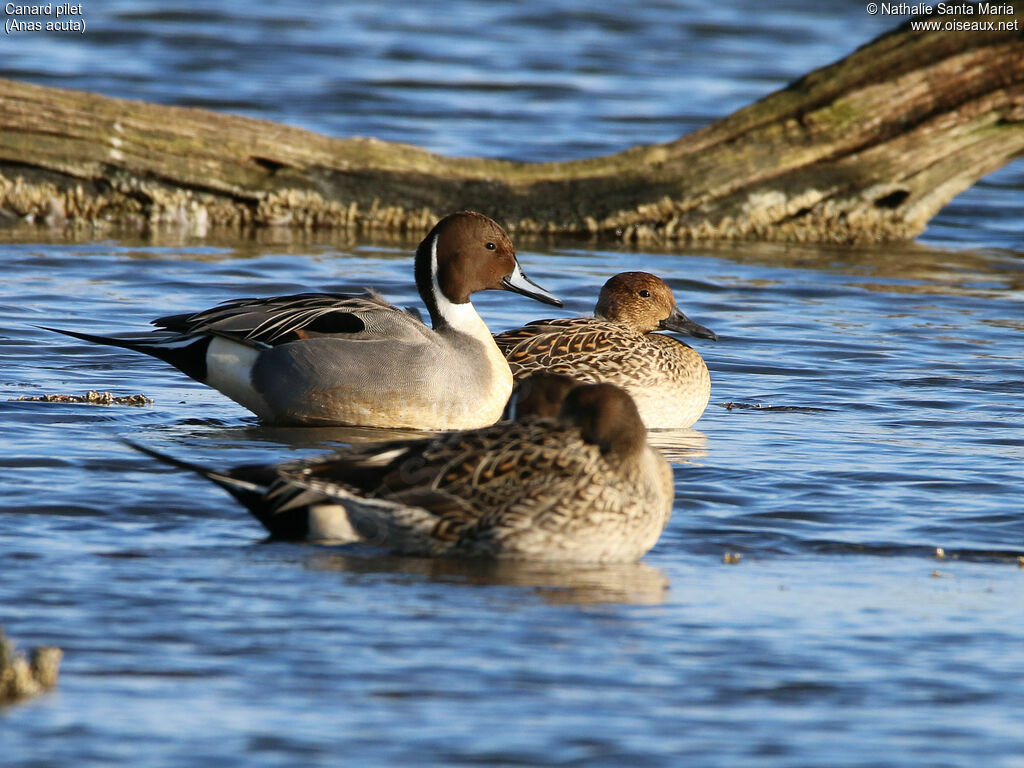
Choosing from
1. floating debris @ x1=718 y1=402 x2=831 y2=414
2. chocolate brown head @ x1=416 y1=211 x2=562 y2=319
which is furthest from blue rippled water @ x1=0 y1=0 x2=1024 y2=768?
chocolate brown head @ x1=416 y1=211 x2=562 y2=319

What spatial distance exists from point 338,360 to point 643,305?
2.00 m

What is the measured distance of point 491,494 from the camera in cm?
555

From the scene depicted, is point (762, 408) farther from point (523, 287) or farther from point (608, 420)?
point (608, 420)

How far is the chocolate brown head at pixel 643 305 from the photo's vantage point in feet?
29.5

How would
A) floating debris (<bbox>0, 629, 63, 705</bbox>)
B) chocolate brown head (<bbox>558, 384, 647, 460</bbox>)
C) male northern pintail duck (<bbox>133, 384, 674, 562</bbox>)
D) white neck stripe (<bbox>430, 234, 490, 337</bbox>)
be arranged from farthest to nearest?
white neck stripe (<bbox>430, 234, 490, 337</bbox>) → chocolate brown head (<bbox>558, 384, 647, 460</bbox>) → male northern pintail duck (<bbox>133, 384, 674, 562</bbox>) → floating debris (<bbox>0, 629, 63, 705</bbox>)

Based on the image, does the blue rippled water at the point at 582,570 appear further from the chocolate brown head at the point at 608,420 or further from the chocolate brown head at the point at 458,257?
the chocolate brown head at the point at 458,257

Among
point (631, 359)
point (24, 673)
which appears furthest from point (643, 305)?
point (24, 673)

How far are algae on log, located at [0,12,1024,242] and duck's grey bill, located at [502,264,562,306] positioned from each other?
13.4 ft

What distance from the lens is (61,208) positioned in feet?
41.0

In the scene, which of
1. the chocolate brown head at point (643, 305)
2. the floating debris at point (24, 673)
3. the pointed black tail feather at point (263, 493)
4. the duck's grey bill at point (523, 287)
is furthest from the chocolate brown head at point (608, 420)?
the chocolate brown head at point (643, 305)

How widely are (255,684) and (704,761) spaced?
1.20 metres

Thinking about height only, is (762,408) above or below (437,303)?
below

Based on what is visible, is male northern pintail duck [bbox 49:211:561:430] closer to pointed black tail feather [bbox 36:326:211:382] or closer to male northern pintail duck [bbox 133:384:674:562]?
pointed black tail feather [bbox 36:326:211:382]

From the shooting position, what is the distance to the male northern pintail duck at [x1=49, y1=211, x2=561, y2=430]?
7.73m
